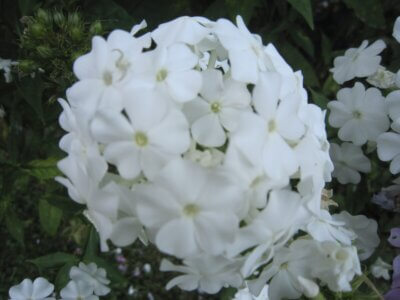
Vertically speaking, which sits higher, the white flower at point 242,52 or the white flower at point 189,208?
the white flower at point 242,52

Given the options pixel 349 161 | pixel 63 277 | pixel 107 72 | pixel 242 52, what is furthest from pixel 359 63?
pixel 63 277

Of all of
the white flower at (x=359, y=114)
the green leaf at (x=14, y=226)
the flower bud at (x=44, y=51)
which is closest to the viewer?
the flower bud at (x=44, y=51)

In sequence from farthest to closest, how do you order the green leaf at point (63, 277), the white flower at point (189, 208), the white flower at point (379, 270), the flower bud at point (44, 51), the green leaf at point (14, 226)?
the white flower at point (379, 270) < the green leaf at point (14, 226) < the green leaf at point (63, 277) < the flower bud at point (44, 51) < the white flower at point (189, 208)

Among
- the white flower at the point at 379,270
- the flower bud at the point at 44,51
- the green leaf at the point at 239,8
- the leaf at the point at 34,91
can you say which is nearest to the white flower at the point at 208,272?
the flower bud at the point at 44,51

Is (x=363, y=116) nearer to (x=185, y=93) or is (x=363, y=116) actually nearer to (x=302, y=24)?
(x=185, y=93)

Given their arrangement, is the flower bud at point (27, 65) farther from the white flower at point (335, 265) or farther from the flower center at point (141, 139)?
the white flower at point (335, 265)

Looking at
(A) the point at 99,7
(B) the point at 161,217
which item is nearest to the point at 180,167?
(B) the point at 161,217
